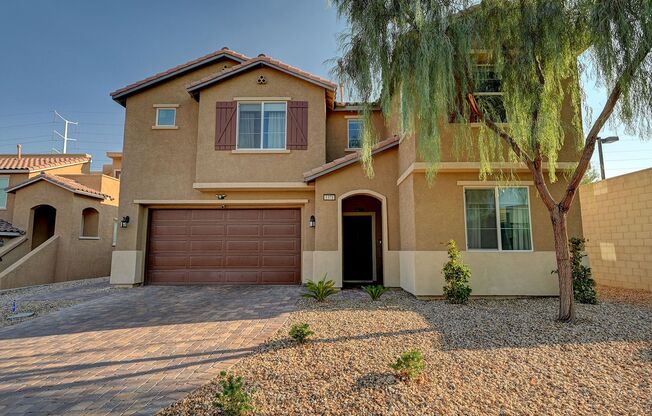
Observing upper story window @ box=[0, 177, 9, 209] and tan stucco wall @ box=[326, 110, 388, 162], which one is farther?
upper story window @ box=[0, 177, 9, 209]

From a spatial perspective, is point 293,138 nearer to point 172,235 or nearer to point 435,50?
point 172,235

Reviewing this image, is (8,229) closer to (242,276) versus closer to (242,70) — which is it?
(242,276)

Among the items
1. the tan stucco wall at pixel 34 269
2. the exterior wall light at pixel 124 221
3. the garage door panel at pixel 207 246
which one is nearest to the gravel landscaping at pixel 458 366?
the garage door panel at pixel 207 246

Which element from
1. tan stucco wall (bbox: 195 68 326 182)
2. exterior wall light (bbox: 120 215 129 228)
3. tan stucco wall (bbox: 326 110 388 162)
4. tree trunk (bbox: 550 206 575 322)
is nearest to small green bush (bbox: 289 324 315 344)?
tree trunk (bbox: 550 206 575 322)

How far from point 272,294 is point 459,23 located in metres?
8.30

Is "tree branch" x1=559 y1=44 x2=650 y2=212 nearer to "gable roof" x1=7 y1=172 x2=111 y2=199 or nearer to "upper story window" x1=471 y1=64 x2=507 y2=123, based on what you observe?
"upper story window" x1=471 y1=64 x2=507 y2=123

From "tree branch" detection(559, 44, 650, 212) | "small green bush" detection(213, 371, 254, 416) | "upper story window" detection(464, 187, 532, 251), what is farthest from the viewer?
"upper story window" detection(464, 187, 532, 251)

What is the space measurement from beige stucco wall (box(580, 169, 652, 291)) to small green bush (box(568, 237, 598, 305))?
3294 millimetres

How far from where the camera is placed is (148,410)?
3.39 m

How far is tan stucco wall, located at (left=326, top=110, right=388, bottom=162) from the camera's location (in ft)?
43.7

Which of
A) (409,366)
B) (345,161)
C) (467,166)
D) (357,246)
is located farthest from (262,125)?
(409,366)

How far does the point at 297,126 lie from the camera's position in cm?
1191

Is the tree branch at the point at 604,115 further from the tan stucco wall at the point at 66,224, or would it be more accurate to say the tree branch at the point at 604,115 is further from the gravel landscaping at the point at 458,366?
the tan stucco wall at the point at 66,224

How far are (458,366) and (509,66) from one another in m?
5.58
